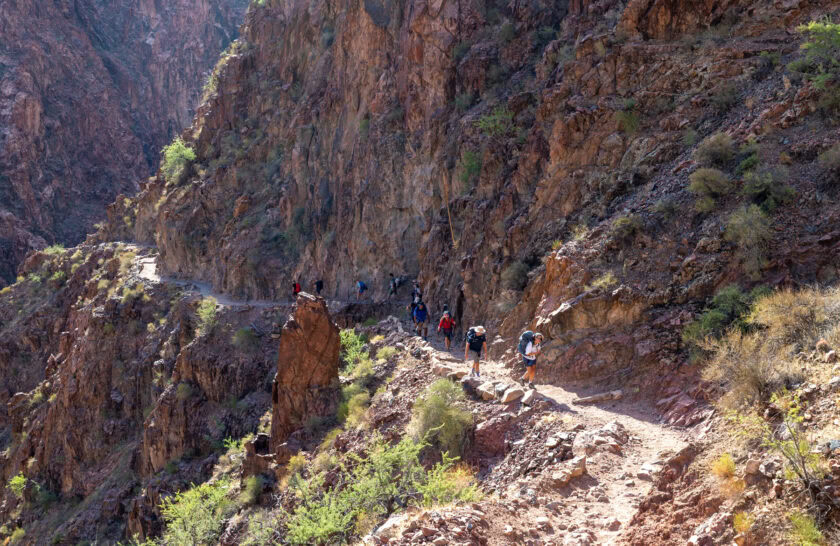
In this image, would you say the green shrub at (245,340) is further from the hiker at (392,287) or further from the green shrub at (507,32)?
the green shrub at (507,32)

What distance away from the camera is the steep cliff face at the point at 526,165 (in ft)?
40.3

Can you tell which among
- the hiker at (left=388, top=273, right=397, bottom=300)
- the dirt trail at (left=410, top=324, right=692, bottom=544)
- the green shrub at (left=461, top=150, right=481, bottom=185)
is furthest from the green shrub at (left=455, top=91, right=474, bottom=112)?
the dirt trail at (left=410, top=324, right=692, bottom=544)

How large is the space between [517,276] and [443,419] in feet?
19.0

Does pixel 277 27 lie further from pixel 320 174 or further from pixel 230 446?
pixel 230 446

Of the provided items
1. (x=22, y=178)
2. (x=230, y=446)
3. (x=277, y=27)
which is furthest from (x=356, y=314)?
(x=22, y=178)

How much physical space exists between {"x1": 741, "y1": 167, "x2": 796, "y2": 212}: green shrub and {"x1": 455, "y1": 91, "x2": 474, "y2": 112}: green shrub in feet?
43.7

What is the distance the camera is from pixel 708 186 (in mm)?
12359

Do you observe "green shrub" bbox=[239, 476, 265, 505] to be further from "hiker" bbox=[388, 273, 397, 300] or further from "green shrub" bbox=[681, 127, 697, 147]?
"green shrub" bbox=[681, 127, 697, 147]

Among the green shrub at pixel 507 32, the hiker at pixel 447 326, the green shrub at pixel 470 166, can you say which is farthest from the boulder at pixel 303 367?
the green shrub at pixel 507 32

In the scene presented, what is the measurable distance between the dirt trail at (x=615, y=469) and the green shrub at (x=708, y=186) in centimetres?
442

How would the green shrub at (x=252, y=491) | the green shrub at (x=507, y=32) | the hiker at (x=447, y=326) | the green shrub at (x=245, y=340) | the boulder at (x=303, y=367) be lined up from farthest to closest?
the green shrub at (x=245, y=340), the green shrub at (x=507, y=32), the hiker at (x=447, y=326), the boulder at (x=303, y=367), the green shrub at (x=252, y=491)

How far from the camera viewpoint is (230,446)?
2228cm

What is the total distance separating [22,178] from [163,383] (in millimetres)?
53242

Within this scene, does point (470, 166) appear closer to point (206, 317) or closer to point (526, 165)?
point (526, 165)
